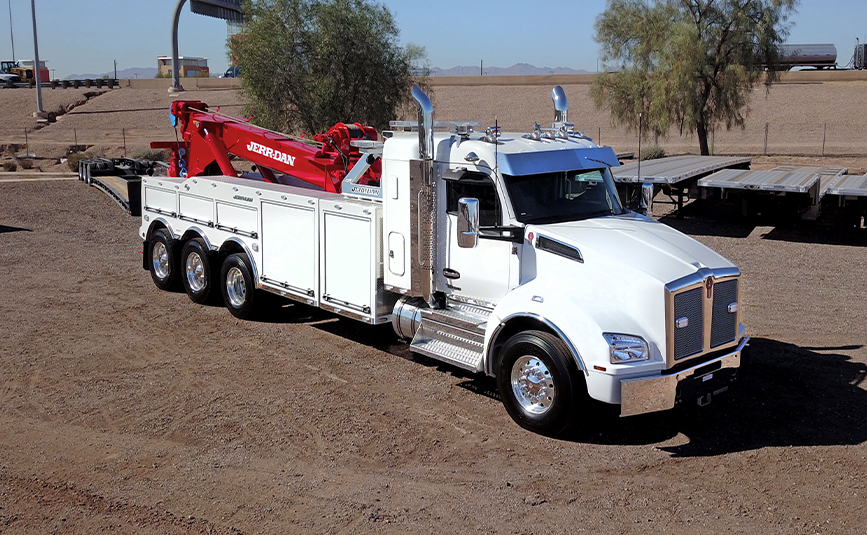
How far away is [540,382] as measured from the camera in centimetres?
780

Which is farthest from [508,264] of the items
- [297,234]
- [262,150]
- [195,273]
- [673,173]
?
[673,173]

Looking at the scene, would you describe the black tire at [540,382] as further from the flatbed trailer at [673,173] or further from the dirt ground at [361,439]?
the flatbed trailer at [673,173]

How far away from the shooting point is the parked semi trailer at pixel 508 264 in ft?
24.2

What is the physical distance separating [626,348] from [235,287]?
22.7ft

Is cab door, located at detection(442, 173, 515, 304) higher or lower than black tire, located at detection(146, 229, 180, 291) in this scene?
higher

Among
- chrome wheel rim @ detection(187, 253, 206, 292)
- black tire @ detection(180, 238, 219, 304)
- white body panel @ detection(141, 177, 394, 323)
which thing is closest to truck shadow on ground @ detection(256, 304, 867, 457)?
white body panel @ detection(141, 177, 394, 323)

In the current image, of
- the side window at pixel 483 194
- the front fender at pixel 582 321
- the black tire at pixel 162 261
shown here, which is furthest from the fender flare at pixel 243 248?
the front fender at pixel 582 321

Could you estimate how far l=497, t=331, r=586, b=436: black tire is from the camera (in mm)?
7457

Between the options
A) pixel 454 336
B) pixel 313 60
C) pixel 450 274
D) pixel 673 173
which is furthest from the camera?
pixel 313 60

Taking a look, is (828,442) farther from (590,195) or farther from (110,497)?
(110,497)

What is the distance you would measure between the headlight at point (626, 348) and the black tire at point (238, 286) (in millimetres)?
6217

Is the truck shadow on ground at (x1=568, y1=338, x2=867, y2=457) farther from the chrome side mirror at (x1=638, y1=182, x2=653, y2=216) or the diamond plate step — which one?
the chrome side mirror at (x1=638, y1=182, x2=653, y2=216)

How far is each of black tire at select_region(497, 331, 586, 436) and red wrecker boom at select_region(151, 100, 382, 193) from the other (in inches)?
142

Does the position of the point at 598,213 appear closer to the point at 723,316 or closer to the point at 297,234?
the point at 723,316
